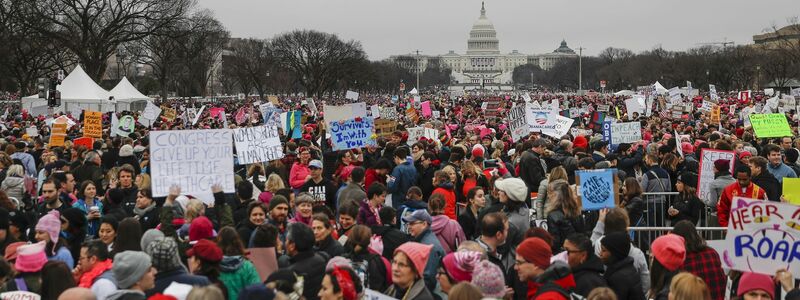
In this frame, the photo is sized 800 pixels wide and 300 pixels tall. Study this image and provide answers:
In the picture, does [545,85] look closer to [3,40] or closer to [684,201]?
[3,40]

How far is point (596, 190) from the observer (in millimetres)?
10000

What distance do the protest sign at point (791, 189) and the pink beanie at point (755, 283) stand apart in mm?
3315

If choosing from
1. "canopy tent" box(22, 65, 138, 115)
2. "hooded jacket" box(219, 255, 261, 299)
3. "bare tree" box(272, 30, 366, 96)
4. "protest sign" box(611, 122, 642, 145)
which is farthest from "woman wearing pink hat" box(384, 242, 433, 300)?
"bare tree" box(272, 30, 366, 96)

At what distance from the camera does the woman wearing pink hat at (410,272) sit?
6523mm

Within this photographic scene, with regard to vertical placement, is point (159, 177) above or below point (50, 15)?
below

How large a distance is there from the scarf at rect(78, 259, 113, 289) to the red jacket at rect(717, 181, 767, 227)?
5.99 m

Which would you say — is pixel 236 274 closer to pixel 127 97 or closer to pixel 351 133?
pixel 351 133

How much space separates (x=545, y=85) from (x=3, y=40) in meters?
148

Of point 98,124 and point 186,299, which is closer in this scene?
point 186,299

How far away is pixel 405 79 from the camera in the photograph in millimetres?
147625

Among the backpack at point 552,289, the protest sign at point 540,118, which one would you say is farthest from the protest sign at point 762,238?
the protest sign at point 540,118

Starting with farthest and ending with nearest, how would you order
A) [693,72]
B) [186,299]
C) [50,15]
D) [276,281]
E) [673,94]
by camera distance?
[693,72]
[50,15]
[673,94]
[276,281]
[186,299]

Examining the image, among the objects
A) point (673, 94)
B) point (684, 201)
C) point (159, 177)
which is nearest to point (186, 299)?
point (159, 177)

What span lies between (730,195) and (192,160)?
524 cm
